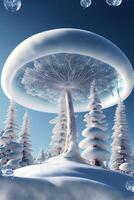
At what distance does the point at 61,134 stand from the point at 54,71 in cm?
1069

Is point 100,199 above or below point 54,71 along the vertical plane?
below

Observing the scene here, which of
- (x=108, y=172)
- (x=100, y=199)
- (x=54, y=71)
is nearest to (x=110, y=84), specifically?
(x=54, y=71)

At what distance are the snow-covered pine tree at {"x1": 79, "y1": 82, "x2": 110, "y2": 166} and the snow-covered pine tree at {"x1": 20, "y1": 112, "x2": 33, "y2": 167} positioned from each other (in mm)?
9097

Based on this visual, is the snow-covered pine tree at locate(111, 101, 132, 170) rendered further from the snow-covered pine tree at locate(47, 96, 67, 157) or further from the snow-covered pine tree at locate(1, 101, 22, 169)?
the snow-covered pine tree at locate(1, 101, 22, 169)

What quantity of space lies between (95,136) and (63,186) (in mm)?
17237

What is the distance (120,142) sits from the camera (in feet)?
139

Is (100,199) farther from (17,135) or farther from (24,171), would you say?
(17,135)

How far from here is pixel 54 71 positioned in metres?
34.4

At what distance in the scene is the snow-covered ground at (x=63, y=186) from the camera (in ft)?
54.5

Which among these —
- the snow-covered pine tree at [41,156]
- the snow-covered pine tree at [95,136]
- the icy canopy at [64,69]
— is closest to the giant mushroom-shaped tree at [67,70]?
the icy canopy at [64,69]

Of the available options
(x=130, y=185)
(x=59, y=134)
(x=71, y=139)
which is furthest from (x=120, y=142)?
(x=130, y=185)

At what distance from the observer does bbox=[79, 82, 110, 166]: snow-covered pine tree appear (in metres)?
32.9

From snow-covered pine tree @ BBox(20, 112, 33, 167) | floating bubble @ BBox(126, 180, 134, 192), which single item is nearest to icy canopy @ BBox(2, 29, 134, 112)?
snow-covered pine tree @ BBox(20, 112, 33, 167)

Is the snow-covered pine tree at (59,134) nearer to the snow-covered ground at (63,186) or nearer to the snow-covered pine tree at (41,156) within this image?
the snow-covered pine tree at (41,156)
